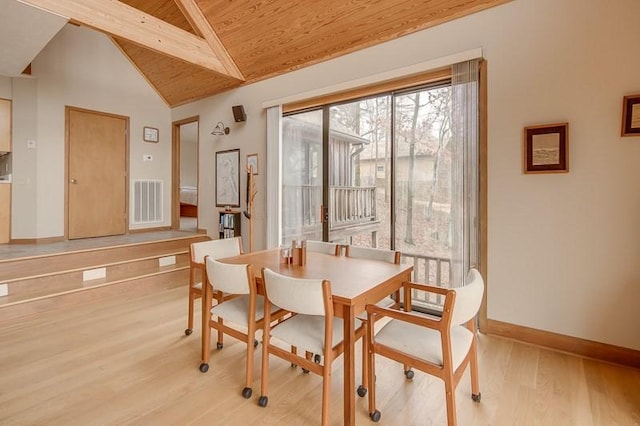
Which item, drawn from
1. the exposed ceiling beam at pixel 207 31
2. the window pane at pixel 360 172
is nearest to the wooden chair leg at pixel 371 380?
the window pane at pixel 360 172

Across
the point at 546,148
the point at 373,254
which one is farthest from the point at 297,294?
the point at 546,148

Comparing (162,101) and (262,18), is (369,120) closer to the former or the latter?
(262,18)

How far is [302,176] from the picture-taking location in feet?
14.0

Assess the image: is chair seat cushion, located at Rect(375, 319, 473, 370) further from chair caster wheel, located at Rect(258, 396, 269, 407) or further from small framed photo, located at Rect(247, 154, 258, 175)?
small framed photo, located at Rect(247, 154, 258, 175)

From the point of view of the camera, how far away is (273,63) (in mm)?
4195

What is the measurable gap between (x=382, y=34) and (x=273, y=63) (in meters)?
1.59

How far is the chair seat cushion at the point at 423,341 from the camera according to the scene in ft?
5.01

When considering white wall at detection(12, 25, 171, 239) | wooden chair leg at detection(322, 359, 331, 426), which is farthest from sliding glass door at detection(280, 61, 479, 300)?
white wall at detection(12, 25, 171, 239)

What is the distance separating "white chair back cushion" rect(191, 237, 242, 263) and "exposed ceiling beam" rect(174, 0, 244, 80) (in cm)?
280

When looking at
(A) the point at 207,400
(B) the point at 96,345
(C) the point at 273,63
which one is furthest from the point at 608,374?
(C) the point at 273,63

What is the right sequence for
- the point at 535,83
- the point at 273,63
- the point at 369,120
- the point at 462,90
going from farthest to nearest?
the point at 273,63
the point at 369,120
the point at 462,90
the point at 535,83

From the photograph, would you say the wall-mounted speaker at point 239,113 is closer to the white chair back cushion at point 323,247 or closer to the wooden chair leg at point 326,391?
the white chair back cushion at point 323,247

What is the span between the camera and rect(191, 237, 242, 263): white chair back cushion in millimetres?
2713

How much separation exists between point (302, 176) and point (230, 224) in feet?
4.86
